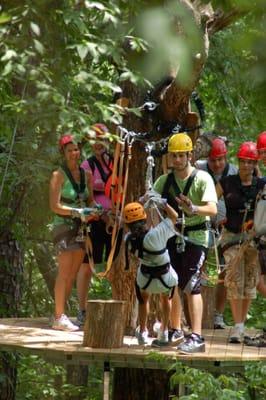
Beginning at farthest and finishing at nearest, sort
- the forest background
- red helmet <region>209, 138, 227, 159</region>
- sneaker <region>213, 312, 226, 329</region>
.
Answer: sneaker <region>213, 312, 226, 329</region>
red helmet <region>209, 138, 227, 159</region>
the forest background

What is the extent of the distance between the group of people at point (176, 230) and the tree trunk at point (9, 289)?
2703mm

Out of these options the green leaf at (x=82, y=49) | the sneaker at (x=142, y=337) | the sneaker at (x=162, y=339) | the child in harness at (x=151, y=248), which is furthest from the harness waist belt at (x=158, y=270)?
the green leaf at (x=82, y=49)

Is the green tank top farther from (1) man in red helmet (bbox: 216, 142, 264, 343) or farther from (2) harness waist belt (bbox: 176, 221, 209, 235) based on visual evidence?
(1) man in red helmet (bbox: 216, 142, 264, 343)

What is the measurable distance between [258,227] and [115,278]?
1.46 metres

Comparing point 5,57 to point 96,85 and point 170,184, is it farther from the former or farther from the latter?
point 170,184

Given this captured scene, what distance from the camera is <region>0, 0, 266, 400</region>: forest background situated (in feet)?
7.77

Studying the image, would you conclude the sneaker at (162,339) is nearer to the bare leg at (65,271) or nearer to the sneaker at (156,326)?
the sneaker at (156,326)

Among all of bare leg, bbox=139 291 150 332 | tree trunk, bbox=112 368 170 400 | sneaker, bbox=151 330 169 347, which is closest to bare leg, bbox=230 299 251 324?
sneaker, bbox=151 330 169 347

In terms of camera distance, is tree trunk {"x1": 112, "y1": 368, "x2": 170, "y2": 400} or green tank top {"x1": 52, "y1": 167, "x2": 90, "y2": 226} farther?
tree trunk {"x1": 112, "y1": 368, "x2": 170, "y2": 400}

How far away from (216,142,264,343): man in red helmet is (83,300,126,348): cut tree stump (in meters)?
0.84

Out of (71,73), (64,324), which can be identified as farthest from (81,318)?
(71,73)

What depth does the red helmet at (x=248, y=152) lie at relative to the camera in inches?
274

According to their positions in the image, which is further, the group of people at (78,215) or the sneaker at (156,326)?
the sneaker at (156,326)

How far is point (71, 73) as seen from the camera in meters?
4.60
